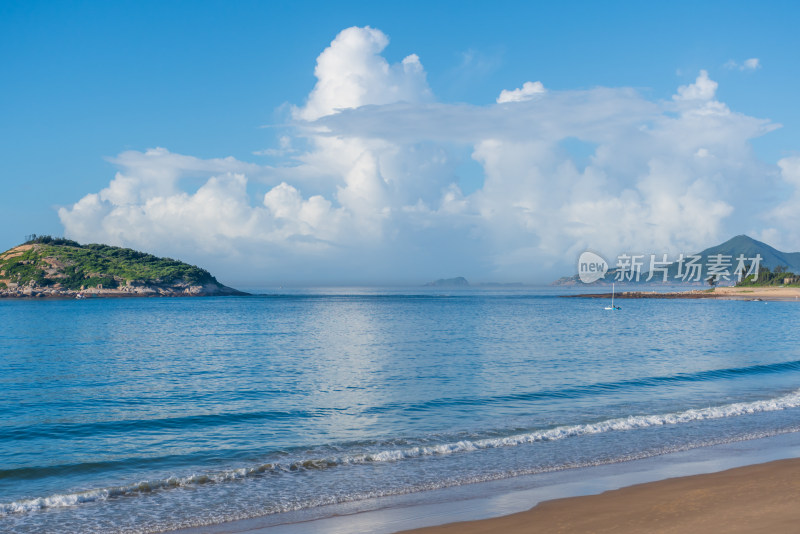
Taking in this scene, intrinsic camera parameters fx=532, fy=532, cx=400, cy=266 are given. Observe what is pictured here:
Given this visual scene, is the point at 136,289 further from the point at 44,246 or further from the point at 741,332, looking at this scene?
the point at 741,332

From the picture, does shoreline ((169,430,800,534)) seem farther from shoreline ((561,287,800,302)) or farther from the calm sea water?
shoreline ((561,287,800,302))

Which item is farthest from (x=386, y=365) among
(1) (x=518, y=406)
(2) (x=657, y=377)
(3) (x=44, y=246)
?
(3) (x=44, y=246)

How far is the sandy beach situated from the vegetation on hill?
194 meters

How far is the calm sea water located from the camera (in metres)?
11.2

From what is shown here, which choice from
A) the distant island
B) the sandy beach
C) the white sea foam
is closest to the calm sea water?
the white sea foam

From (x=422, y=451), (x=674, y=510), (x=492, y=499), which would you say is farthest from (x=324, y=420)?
(x=674, y=510)

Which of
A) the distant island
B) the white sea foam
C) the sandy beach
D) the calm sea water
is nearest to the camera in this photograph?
the sandy beach

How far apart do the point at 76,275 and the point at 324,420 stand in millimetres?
191479

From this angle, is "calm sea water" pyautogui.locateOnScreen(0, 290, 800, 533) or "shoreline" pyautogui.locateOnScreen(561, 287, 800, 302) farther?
"shoreline" pyautogui.locateOnScreen(561, 287, 800, 302)

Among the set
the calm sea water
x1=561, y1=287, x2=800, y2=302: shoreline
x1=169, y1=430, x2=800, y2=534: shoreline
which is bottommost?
the calm sea water

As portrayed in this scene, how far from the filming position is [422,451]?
45.6 feet

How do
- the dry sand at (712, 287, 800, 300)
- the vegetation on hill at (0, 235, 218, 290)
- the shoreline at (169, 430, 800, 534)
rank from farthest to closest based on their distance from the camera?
the vegetation on hill at (0, 235, 218, 290)
the dry sand at (712, 287, 800, 300)
the shoreline at (169, 430, 800, 534)

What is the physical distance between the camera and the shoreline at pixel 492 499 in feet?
29.8

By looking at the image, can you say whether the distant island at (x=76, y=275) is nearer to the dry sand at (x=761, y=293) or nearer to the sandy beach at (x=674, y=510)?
the dry sand at (x=761, y=293)
